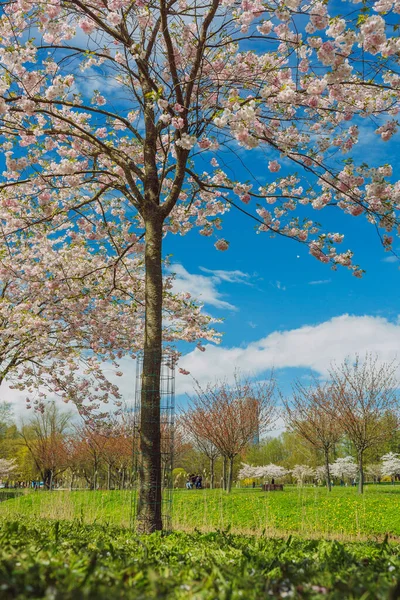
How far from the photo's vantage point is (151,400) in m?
6.33

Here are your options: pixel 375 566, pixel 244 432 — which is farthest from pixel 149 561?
pixel 244 432

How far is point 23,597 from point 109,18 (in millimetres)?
6189

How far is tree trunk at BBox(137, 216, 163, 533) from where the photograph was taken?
596 centimetres

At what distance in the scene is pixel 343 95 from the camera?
6.36 m

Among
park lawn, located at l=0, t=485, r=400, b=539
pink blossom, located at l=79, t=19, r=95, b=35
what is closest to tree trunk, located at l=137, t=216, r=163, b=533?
park lawn, located at l=0, t=485, r=400, b=539

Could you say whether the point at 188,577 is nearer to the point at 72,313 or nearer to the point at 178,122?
the point at 178,122

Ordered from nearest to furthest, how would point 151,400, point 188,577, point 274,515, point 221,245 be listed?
point 188,577
point 151,400
point 221,245
point 274,515

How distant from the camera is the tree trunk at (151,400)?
5.96 metres

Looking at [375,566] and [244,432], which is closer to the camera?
[375,566]

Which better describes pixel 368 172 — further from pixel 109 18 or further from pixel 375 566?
pixel 375 566

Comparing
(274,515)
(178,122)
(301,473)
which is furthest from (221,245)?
(301,473)

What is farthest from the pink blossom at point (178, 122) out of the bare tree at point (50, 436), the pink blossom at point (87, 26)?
the bare tree at point (50, 436)

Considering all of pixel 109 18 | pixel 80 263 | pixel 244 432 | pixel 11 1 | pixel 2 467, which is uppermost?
pixel 11 1

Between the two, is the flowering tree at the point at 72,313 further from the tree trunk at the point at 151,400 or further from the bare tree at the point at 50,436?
the bare tree at the point at 50,436
